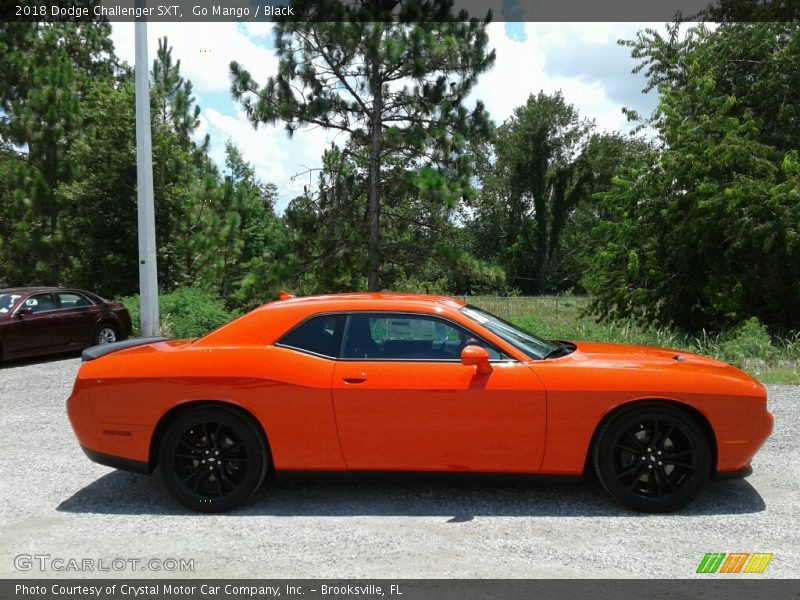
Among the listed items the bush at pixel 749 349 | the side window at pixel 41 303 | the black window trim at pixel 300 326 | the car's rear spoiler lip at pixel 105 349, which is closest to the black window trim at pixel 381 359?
the black window trim at pixel 300 326

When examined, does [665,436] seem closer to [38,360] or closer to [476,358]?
[476,358]

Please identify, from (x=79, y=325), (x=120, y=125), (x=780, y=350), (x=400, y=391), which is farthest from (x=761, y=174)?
(x=120, y=125)

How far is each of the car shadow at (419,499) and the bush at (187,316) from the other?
854 centimetres

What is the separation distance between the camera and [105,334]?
40.6 ft

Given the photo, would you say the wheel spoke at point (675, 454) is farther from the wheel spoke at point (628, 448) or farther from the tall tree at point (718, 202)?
the tall tree at point (718, 202)

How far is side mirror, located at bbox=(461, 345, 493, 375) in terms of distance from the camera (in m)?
4.11

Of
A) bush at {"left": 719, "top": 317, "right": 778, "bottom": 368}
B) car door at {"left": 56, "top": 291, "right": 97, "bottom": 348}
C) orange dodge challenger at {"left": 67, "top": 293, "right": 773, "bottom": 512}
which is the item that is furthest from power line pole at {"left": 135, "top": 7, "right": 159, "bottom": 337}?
bush at {"left": 719, "top": 317, "right": 778, "bottom": 368}

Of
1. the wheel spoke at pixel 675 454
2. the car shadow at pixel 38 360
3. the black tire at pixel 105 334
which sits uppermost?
the wheel spoke at pixel 675 454

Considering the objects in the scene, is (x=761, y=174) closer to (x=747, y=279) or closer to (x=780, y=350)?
(x=747, y=279)

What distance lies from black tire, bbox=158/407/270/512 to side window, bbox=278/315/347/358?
1.96 feet

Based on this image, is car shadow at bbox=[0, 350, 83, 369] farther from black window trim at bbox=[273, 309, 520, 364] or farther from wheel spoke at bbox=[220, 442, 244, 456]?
black window trim at bbox=[273, 309, 520, 364]

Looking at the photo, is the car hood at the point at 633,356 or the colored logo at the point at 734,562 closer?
the colored logo at the point at 734,562

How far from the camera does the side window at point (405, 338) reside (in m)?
4.42

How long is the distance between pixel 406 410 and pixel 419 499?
725 mm
